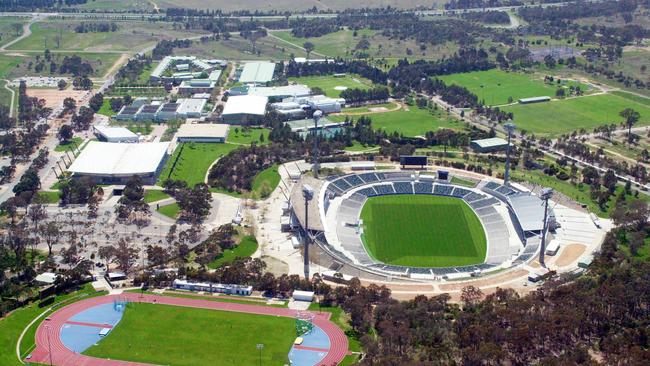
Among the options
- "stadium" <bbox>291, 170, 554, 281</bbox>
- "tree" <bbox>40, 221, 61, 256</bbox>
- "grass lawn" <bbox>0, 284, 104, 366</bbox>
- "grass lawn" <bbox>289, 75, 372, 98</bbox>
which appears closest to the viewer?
"grass lawn" <bbox>0, 284, 104, 366</bbox>

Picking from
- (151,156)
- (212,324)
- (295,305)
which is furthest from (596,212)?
(151,156)

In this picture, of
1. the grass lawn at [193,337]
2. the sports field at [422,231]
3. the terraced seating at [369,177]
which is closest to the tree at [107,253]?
the grass lawn at [193,337]

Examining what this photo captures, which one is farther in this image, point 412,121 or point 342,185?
point 412,121

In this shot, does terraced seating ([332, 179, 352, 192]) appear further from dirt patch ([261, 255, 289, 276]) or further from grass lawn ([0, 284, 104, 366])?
grass lawn ([0, 284, 104, 366])

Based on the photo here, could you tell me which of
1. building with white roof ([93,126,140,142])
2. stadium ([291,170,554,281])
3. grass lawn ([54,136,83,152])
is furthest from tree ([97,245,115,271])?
grass lawn ([54,136,83,152])

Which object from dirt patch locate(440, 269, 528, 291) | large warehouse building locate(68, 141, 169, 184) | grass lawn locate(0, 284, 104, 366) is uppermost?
large warehouse building locate(68, 141, 169, 184)

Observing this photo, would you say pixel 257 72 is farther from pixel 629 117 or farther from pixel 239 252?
pixel 239 252

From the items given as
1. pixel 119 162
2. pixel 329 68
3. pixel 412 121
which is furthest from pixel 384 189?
pixel 329 68

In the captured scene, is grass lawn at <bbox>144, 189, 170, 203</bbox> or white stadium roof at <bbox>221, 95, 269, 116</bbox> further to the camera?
white stadium roof at <bbox>221, 95, 269, 116</bbox>
